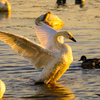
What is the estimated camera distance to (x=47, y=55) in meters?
10.2

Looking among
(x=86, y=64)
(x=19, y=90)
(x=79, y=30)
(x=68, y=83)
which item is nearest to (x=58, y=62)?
(x=68, y=83)

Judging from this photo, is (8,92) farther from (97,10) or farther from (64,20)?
(97,10)

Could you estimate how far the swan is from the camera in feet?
32.2

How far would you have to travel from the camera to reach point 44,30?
11367 millimetres

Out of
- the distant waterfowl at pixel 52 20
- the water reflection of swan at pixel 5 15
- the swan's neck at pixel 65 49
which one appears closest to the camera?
the swan's neck at pixel 65 49

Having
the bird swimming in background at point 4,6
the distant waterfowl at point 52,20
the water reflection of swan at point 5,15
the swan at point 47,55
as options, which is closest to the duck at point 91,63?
the swan at point 47,55

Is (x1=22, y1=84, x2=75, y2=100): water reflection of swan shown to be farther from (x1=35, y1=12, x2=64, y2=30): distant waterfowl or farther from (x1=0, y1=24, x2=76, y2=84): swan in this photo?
(x1=35, y1=12, x2=64, y2=30): distant waterfowl

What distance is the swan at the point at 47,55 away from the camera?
9.83 meters

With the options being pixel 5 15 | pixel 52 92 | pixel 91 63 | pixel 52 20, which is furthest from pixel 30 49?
pixel 5 15

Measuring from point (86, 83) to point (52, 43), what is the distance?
66.3 inches

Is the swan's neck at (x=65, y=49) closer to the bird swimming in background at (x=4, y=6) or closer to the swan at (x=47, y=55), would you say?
the swan at (x=47, y=55)

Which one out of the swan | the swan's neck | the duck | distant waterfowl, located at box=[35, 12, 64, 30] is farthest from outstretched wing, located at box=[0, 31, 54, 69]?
distant waterfowl, located at box=[35, 12, 64, 30]

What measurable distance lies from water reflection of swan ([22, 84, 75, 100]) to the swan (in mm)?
272

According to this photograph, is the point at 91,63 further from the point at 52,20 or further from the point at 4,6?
the point at 4,6
